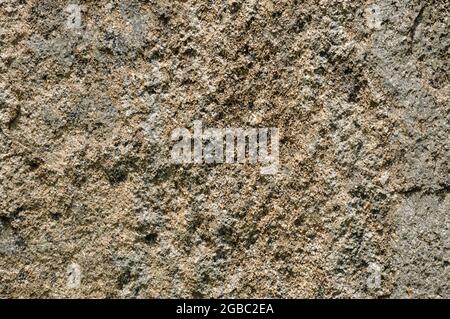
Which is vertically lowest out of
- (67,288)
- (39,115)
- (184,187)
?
(67,288)

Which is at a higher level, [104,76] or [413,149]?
[104,76]

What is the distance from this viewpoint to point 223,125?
1409mm

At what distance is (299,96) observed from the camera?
4.61 ft

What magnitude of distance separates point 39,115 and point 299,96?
1.57 feet

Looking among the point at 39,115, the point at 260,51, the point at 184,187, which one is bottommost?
the point at 184,187

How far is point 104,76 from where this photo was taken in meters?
1.41

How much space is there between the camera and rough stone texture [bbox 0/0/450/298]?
1404mm

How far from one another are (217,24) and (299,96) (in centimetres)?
20

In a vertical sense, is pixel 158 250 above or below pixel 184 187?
below

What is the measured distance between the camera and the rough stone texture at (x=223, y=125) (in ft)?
4.61

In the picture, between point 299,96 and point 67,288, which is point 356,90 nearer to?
point 299,96

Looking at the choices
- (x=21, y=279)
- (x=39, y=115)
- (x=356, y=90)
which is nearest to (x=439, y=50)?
(x=356, y=90)

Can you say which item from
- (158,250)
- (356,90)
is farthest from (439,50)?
(158,250)

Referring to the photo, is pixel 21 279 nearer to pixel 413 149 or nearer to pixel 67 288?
pixel 67 288
